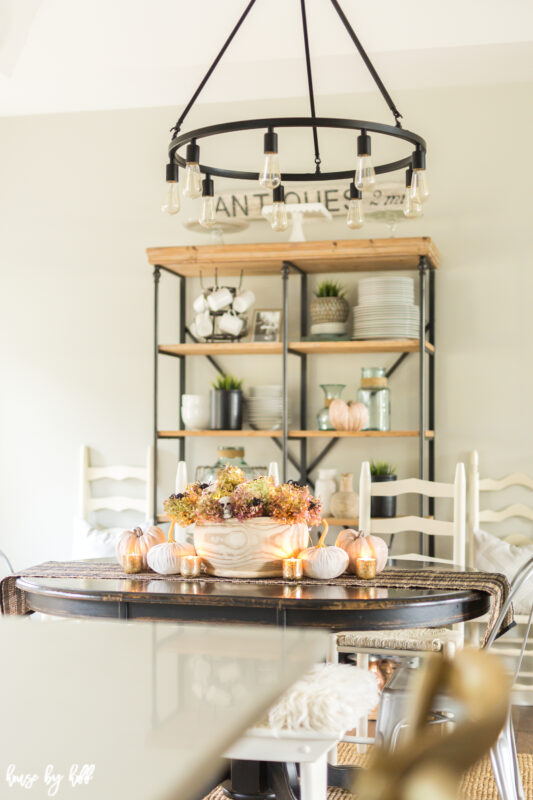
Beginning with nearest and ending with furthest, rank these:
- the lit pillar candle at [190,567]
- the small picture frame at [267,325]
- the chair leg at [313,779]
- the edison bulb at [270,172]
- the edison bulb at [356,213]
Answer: the chair leg at [313,779] < the edison bulb at [270,172] < the lit pillar candle at [190,567] < the edison bulb at [356,213] < the small picture frame at [267,325]

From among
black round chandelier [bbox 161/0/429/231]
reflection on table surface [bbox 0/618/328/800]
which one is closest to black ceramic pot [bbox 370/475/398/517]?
black round chandelier [bbox 161/0/429/231]

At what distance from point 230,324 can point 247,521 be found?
1795mm

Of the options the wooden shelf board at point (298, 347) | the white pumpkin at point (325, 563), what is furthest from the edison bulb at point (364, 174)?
the wooden shelf board at point (298, 347)

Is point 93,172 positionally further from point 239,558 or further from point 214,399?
point 239,558

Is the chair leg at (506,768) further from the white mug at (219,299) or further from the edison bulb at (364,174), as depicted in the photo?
the white mug at (219,299)

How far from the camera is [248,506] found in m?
2.58

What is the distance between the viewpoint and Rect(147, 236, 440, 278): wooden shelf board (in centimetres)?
397

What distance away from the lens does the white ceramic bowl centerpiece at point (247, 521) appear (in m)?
2.60

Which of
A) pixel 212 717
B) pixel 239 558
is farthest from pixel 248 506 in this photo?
pixel 212 717

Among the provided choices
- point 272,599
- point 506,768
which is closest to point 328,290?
point 272,599

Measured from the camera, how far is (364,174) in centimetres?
231

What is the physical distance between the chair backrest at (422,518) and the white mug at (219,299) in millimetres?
1116

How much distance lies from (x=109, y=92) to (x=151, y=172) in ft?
1.44

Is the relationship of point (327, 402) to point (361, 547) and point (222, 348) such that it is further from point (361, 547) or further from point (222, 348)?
point (361, 547)
